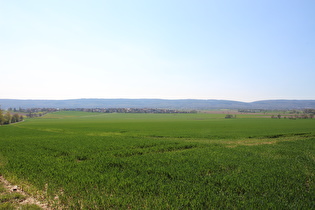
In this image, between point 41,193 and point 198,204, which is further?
point 41,193

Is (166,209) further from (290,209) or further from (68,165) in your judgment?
(68,165)

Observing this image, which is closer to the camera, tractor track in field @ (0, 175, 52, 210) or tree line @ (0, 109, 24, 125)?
tractor track in field @ (0, 175, 52, 210)

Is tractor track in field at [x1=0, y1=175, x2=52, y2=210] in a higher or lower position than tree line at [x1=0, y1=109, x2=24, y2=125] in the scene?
higher

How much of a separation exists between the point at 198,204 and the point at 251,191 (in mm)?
3521

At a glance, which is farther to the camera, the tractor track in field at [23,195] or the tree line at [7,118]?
the tree line at [7,118]

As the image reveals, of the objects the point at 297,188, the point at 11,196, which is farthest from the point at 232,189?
the point at 11,196

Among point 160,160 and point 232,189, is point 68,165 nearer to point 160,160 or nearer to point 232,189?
point 160,160

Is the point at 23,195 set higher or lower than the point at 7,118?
higher

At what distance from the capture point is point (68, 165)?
49.5ft

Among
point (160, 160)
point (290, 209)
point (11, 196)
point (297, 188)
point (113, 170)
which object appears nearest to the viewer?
point (290, 209)

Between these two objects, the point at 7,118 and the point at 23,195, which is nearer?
the point at 23,195

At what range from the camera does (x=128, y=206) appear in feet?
28.6

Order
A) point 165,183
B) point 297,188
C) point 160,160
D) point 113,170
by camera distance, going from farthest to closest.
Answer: point 160,160
point 113,170
point 165,183
point 297,188

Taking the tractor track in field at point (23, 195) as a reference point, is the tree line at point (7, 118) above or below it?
below
